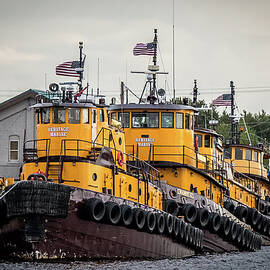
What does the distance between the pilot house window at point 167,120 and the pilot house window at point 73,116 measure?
5.82 meters

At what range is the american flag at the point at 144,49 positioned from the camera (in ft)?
87.1

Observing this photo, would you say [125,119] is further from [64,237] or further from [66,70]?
[64,237]

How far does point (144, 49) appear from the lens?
26.7 meters

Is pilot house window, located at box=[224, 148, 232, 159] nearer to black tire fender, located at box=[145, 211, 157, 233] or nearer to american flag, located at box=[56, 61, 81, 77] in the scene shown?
american flag, located at box=[56, 61, 81, 77]

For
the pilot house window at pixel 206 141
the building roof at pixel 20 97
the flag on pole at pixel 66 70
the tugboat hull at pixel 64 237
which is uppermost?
the flag on pole at pixel 66 70

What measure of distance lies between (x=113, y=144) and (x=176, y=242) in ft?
12.3

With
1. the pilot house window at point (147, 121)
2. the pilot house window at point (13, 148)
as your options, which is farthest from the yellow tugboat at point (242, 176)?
the pilot house window at point (13, 148)

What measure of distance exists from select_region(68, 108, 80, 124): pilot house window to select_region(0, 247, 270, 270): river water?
383cm

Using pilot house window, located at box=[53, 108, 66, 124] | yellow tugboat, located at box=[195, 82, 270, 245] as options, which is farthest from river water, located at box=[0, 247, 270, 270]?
pilot house window, located at box=[53, 108, 66, 124]

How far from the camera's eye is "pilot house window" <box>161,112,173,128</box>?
78.6 feet

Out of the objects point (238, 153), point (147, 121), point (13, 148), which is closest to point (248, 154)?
point (238, 153)

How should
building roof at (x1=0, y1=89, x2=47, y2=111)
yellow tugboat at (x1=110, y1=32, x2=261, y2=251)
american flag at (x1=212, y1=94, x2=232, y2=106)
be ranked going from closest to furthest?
yellow tugboat at (x1=110, y1=32, x2=261, y2=251)
building roof at (x1=0, y1=89, x2=47, y2=111)
american flag at (x1=212, y1=94, x2=232, y2=106)

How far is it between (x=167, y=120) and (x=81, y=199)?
312 inches

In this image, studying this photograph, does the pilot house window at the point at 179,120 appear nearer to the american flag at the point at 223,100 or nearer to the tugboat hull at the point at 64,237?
the tugboat hull at the point at 64,237
